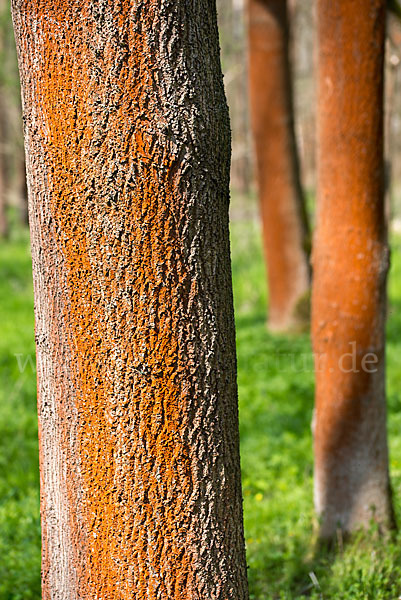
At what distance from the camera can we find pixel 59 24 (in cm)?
177

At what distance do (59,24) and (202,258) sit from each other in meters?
0.72

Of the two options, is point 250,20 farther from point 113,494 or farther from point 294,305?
point 113,494

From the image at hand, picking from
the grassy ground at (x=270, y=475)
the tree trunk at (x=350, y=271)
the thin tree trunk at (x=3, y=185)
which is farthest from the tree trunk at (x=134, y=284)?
the thin tree trunk at (x=3, y=185)

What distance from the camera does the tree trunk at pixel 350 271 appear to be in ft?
11.4

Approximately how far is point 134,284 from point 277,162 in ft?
24.9

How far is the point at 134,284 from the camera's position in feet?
5.96

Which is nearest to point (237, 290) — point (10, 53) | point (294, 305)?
point (294, 305)

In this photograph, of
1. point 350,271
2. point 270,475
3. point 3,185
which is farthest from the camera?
point 3,185

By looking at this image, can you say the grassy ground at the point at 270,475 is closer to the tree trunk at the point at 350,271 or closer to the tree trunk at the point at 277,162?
the tree trunk at the point at 350,271

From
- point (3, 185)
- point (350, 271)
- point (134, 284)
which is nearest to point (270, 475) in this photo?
point (350, 271)

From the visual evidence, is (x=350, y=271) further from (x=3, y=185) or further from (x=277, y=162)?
(x=3, y=185)

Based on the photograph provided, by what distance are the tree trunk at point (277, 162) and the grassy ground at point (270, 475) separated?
668 mm

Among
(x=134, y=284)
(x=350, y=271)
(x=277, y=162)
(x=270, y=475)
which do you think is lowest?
(x=270, y=475)

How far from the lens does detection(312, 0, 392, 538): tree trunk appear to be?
11.4ft
